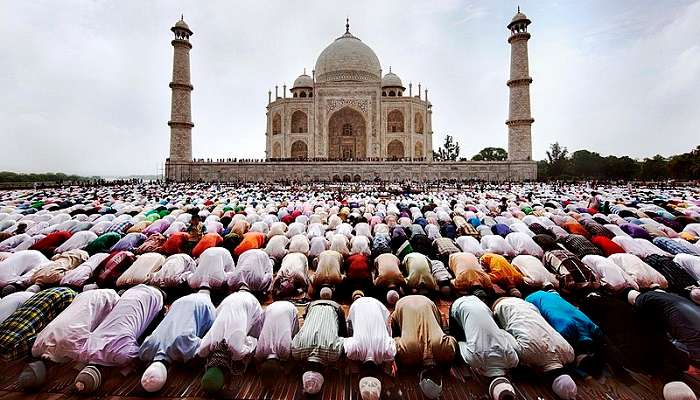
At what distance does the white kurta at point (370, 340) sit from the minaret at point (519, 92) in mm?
30940

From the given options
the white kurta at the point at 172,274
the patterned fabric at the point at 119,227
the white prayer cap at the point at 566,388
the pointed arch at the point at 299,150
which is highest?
the pointed arch at the point at 299,150

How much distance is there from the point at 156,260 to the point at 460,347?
187 inches

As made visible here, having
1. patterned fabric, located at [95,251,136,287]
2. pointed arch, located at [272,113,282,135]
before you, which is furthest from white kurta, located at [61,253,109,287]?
pointed arch, located at [272,113,282,135]

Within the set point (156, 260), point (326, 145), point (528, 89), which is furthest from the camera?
point (326, 145)

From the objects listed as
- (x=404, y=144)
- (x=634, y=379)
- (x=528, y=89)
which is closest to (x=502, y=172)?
(x=528, y=89)

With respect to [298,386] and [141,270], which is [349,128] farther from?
[298,386]

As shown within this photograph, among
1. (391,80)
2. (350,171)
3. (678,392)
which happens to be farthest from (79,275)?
(391,80)

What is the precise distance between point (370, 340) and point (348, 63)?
4131 centimetres

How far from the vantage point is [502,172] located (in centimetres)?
3161

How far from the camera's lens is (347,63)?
41.5 m

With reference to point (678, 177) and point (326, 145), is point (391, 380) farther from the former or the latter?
point (678, 177)

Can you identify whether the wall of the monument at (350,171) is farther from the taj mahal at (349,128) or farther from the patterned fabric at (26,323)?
the patterned fabric at (26,323)

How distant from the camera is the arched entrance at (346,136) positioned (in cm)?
4069

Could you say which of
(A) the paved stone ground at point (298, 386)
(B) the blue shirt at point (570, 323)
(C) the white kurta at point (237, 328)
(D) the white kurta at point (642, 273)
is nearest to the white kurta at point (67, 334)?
(A) the paved stone ground at point (298, 386)
